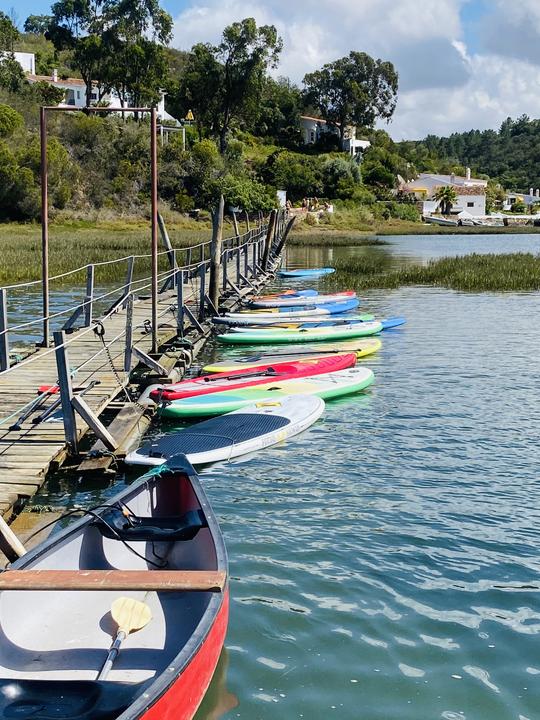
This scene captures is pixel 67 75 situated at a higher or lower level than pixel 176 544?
higher

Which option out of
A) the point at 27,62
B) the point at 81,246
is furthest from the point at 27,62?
the point at 81,246

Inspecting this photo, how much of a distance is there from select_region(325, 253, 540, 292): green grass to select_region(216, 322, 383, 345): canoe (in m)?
11.2

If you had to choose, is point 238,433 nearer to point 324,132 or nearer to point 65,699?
point 65,699

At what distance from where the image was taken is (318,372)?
14070 mm

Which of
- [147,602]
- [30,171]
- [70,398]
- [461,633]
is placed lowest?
[461,633]

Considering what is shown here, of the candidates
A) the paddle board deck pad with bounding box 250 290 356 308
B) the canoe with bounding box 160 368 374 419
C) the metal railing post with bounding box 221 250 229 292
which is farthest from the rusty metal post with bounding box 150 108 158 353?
the metal railing post with bounding box 221 250 229 292

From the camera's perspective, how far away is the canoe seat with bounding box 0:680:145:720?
433cm

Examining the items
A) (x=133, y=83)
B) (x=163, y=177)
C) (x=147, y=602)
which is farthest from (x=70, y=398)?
(x=133, y=83)

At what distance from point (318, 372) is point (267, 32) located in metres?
76.1

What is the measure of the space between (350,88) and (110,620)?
335 ft

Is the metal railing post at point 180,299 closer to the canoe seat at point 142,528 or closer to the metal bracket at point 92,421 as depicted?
the metal bracket at point 92,421

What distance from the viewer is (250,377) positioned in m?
13.2

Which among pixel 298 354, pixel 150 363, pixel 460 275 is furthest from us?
pixel 460 275

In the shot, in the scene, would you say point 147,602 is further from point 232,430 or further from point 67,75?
point 67,75
